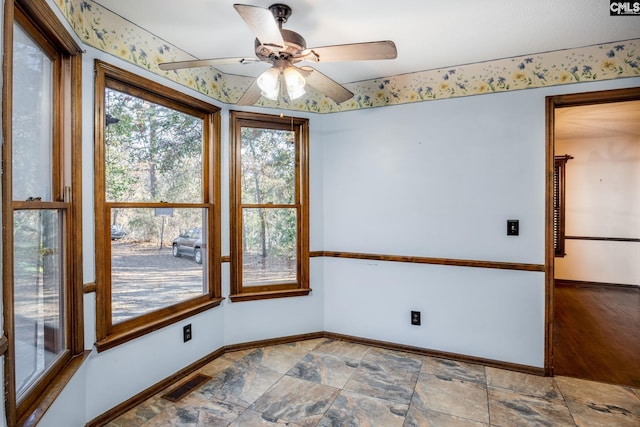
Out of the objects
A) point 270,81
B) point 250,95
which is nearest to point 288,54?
point 270,81

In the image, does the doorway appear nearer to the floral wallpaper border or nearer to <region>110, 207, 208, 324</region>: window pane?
the floral wallpaper border

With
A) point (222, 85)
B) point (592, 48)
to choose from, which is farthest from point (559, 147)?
point (222, 85)

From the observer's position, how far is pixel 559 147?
17.9 ft

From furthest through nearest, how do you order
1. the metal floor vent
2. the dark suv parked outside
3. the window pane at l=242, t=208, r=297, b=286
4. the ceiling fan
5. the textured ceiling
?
the window pane at l=242, t=208, r=297, b=286
the dark suv parked outside
the metal floor vent
the textured ceiling
the ceiling fan

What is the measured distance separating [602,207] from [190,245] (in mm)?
6065

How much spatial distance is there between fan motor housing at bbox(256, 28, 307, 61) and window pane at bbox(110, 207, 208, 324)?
1343 millimetres

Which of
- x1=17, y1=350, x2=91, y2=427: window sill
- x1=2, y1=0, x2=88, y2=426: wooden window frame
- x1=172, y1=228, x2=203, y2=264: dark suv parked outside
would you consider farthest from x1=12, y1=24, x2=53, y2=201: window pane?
x1=172, y1=228, x2=203, y2=264: dark suv parked outside

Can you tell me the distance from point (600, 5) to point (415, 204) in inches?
66.4

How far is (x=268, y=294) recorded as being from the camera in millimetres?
3053

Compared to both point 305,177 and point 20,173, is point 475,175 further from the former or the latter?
point 20,173

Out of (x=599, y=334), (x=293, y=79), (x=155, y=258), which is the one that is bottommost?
(x=599, y=334)

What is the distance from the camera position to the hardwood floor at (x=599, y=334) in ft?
8.68

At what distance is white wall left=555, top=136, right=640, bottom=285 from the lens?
5125 millimetres

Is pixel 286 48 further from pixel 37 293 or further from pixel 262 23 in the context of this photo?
pixel 37 293
